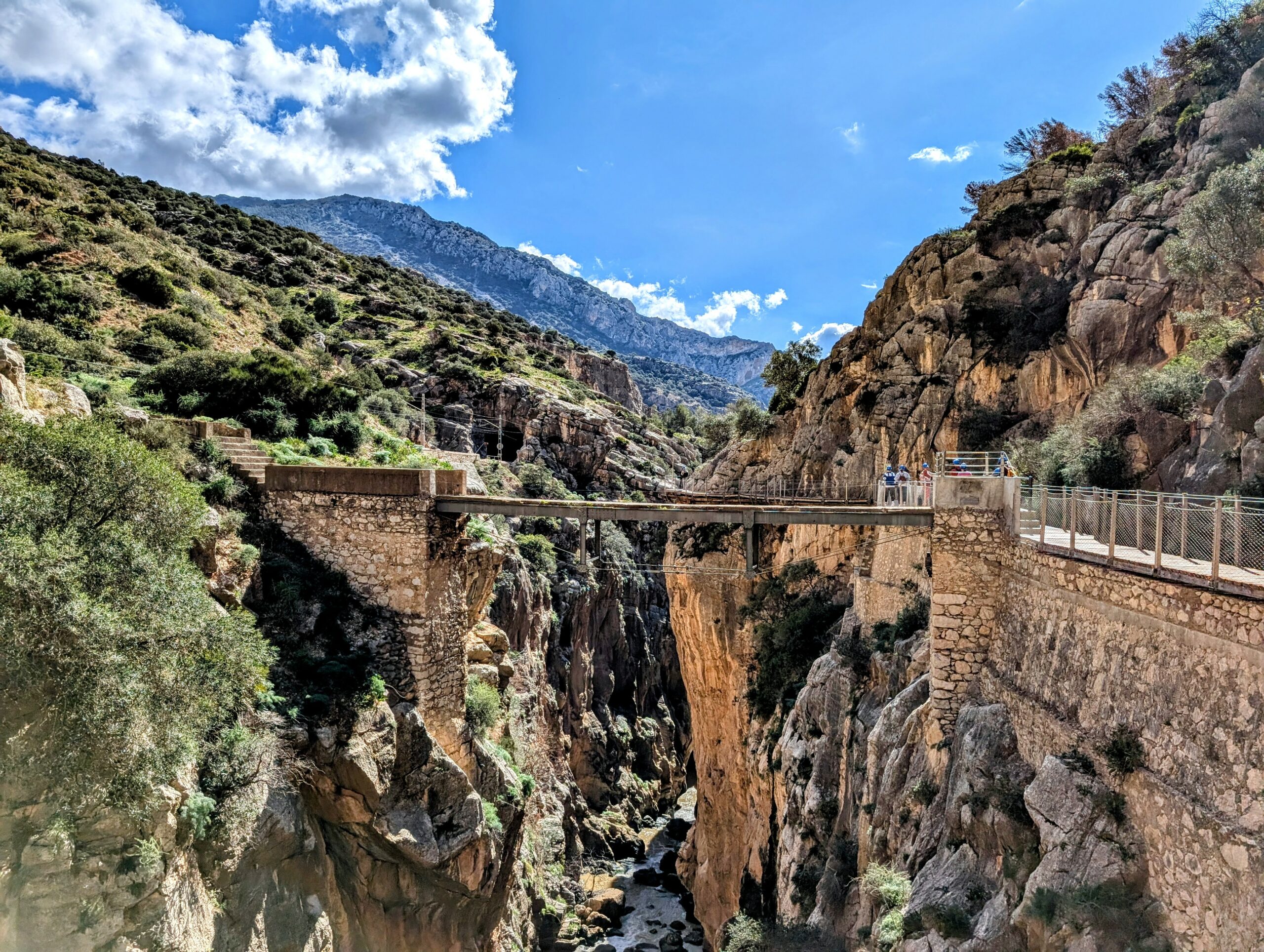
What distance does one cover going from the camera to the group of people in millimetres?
15617

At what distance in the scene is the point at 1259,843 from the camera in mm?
6012

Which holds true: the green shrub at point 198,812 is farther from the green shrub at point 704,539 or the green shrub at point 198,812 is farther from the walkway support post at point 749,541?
the green shrub at point 704,539

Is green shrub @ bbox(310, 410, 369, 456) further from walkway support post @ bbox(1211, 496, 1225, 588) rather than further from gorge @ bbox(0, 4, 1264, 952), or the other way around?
walkway support post @ bbox(1211, 496, 1225, 588)

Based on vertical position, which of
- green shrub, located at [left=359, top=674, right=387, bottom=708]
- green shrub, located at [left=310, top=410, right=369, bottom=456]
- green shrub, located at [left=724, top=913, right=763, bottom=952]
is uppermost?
green shrub, located at [left=310, top=410, right=369, bottom=456]

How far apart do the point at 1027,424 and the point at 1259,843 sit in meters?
19.7

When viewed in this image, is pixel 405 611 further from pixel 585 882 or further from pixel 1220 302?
pixel 585 882

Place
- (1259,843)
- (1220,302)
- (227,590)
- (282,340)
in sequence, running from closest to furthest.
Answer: (1259,843) < (227,590) < (1220,302) < (282,340)

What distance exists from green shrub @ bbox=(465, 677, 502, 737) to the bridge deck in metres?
5.68

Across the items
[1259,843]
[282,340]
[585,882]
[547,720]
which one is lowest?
[585,882]

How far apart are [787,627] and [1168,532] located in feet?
53.5

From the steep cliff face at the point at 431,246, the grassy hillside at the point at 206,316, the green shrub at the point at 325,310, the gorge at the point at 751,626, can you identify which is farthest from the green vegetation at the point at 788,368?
the steep cliff face at the point at 431,246

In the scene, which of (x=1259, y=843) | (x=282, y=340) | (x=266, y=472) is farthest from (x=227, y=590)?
(x=282, y=340)

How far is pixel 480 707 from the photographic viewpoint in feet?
60.8

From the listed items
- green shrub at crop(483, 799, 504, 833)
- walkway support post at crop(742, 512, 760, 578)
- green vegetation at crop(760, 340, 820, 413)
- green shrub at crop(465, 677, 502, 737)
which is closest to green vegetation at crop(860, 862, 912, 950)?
walkway support post at crop(742, 512, 760, 578)
